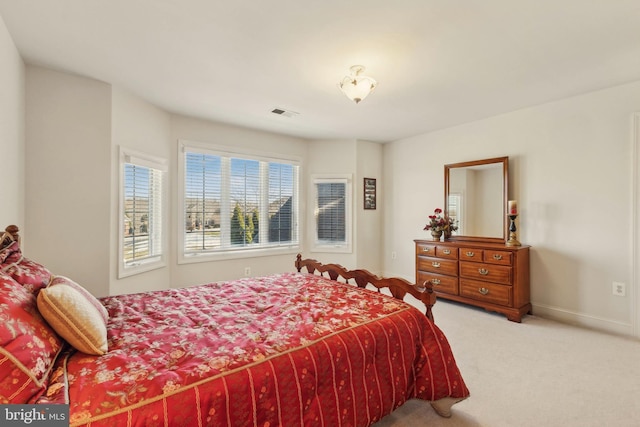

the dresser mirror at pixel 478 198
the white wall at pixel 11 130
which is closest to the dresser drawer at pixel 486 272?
the dresser mirror at pixel 478 198

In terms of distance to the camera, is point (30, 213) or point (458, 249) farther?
point (458, 249)

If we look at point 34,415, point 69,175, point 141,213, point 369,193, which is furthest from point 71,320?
point 369,193

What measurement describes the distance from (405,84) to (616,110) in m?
2.18

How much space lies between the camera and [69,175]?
2.73 m

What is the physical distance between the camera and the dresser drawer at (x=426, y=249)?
4.07m

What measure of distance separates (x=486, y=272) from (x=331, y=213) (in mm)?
2502

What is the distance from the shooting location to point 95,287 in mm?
2861

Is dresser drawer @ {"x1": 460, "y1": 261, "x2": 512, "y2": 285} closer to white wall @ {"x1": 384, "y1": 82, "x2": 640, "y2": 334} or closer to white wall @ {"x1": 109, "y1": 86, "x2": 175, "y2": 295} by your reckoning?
white wall @ {"x1": 384, "y1": 82, "x2": 640, "y2": 334}

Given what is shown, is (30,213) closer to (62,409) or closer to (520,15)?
(62,409)

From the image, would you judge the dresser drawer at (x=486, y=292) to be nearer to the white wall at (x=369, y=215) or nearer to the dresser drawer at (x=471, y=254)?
the dresser drawer at (x=471, y=254)

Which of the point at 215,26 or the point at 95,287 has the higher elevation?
the point at 215,26

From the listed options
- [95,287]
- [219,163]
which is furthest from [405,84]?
[95,287]

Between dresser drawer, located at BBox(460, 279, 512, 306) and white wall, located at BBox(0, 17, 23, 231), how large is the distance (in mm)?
4490

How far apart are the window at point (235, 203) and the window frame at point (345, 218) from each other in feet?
1.11
